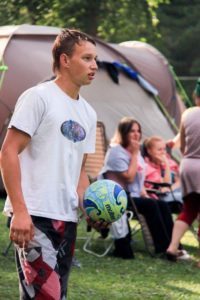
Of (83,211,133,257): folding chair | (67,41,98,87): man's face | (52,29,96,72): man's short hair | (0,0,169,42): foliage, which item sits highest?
(0,0,169,42): foliage

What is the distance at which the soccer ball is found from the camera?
420 cm

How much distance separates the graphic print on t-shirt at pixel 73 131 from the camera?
3.91 meters

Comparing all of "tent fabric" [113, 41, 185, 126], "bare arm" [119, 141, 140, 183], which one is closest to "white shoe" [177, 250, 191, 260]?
"bare arm" [119, 141, 140, 183]

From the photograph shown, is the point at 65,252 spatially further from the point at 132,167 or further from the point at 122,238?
the point at 132,167

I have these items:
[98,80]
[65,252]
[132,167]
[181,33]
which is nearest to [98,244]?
[132,167]

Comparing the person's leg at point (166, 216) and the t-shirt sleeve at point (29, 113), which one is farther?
the person's leg at point (166, 216)

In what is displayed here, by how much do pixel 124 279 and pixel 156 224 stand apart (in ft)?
4.16

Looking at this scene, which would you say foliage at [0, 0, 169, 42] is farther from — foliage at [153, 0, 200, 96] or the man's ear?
the man's ear

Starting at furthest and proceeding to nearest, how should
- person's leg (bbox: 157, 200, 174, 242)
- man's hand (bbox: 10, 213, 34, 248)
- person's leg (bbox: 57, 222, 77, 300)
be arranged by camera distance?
1. person's leg (bbox: 157, 200, 174, 242)
2. person's leg (bbox: 57, 222, 77, 300)
3. man's hand (bbox: 10, 213, 34, 248)

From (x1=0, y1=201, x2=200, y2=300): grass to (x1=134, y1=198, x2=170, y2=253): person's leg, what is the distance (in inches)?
6.3

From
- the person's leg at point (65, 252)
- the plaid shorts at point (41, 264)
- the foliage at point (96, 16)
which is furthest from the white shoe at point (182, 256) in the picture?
the foliage at point (96, 16)

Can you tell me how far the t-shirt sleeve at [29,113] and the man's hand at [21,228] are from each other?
0.38 meters

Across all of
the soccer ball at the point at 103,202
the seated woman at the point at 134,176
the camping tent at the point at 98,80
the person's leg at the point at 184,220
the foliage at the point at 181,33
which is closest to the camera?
the soccer ball at the point at 103,202

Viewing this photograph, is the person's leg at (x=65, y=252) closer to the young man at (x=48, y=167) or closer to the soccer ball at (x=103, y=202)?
the young man at (x=48, y=167)
